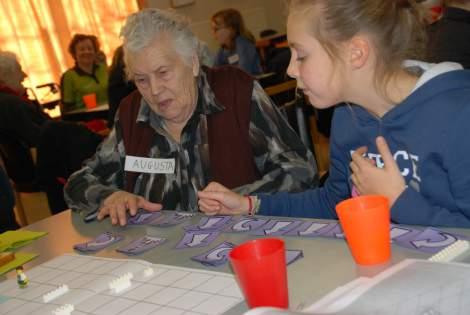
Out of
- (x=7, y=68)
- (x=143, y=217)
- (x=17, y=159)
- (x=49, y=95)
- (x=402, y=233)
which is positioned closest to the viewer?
(x=402, y=233)

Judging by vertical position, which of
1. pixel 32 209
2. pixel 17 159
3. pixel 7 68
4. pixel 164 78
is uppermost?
pixel 7 68

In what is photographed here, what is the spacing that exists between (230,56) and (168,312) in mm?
5767

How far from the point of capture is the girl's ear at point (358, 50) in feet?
4.55

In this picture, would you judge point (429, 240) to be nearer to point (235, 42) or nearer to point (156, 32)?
point (156, 32)

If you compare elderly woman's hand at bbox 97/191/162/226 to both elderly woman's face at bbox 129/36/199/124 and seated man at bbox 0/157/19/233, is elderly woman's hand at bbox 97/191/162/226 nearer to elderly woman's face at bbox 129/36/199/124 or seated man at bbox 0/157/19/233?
elderly woman's face at bbox 129/36/199/124

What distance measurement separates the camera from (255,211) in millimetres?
1644

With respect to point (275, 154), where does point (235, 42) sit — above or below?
above

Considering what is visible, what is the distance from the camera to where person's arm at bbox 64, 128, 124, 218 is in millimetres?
2051

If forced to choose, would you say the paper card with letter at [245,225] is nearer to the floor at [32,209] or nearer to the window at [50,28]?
the floor at [32,209]

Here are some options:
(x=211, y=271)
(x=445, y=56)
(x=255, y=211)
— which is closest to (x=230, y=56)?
(x=445, y=56)

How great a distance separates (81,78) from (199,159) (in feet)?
15.5

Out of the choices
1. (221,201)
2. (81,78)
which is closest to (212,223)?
(221,201)

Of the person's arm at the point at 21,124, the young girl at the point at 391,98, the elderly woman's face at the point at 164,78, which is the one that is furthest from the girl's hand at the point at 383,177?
the person's arm at the point at 21,124

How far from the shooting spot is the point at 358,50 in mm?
1391
